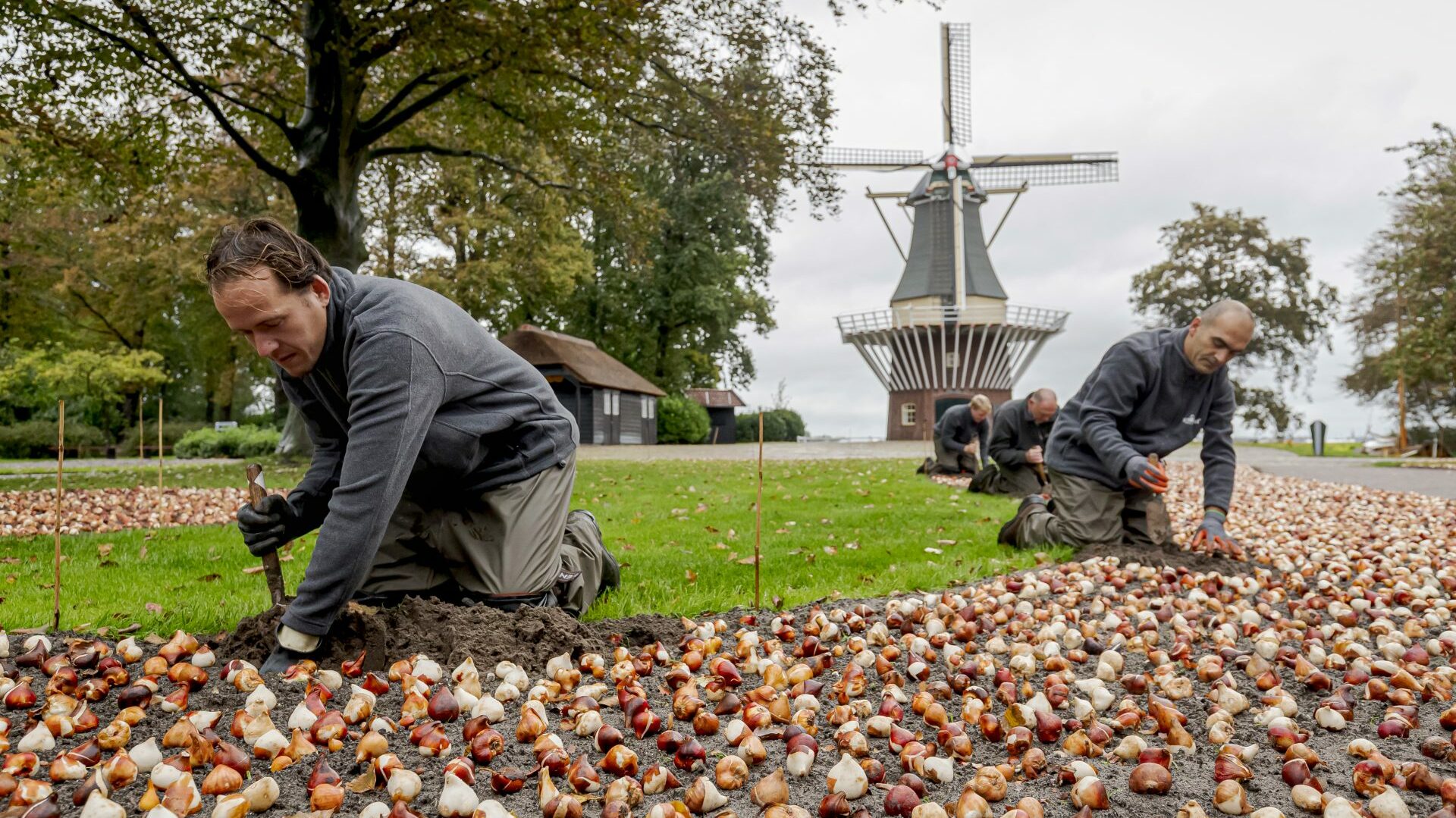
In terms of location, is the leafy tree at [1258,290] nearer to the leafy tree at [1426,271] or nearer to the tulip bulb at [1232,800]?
the leafy tree at [1426,271]

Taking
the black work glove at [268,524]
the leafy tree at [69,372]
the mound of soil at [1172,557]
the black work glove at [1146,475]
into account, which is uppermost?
the leafy tree at [69,372]

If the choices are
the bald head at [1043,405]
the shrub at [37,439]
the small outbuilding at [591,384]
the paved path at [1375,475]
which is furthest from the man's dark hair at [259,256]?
the shrub at [37,439]

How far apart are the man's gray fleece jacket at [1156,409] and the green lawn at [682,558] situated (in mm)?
764

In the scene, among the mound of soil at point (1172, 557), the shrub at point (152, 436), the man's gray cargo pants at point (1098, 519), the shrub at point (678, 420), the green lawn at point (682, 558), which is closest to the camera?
the green lawn at point (682, 558)

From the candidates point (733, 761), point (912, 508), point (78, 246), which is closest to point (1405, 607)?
point (733, 761)

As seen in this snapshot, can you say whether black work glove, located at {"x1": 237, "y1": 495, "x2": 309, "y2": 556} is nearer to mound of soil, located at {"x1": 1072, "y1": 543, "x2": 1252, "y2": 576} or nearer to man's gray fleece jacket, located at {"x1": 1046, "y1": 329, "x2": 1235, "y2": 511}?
mound of soil, located at {"x1": 1072, "y1": 543, "x2": 1252, "y2": 576}

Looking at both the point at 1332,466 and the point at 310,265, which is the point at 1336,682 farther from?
the point at 1332,466

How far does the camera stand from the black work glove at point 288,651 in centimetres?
245

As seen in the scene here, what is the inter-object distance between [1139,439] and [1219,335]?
85 cm

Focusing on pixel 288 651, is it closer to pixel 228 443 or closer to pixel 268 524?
pixel 268 524

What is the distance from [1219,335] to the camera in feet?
14.7

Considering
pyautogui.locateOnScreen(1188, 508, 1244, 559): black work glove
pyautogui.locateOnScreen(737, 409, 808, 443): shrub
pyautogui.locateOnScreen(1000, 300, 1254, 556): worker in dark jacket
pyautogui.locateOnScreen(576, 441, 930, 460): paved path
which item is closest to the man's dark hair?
pyautogui.locateOnScreen(1000, 300, 1254, 556): worker in dark jacket

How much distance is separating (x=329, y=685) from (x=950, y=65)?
3803 centimetres

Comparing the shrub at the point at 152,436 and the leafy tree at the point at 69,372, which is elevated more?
the leafy tree at the point at 69,372
